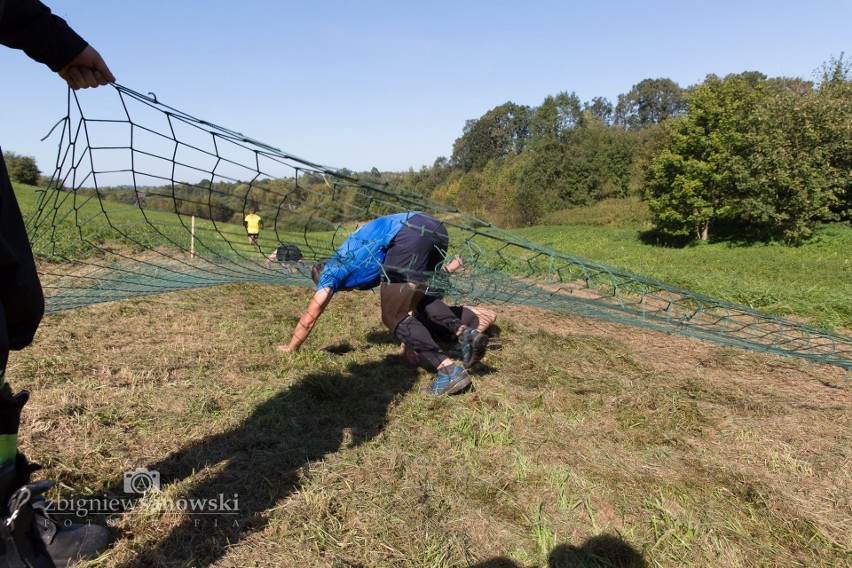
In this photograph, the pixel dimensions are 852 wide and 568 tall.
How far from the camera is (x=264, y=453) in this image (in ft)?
8.50

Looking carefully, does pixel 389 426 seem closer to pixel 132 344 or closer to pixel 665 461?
pixel 665 461

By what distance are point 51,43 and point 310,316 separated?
2562mm

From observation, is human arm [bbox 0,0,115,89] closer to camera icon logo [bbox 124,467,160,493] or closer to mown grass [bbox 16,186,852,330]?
mown grass [bbox 16,186,852,330]

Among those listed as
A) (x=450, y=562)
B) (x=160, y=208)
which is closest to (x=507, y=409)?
(x=450, y=562)

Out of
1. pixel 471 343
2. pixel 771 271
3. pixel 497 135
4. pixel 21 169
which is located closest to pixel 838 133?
pixel 771 271

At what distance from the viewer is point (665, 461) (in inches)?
106

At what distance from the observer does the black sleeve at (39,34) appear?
1417 millimetres

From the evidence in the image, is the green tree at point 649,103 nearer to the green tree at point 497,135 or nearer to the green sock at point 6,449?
the green tree at point 497,135

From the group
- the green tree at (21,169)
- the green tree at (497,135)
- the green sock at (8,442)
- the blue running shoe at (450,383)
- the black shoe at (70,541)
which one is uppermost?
the green tree at (497,135)

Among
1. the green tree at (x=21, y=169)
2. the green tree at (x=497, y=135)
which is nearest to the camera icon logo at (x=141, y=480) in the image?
the green tree at (x=21, y=169)

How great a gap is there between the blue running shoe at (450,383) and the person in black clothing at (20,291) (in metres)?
2.31

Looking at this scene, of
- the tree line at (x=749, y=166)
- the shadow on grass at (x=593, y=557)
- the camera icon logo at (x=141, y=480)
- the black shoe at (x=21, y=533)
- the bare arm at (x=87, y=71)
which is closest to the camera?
the black shoe at (x=21, y=533)

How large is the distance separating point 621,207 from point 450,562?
3551 centimetres

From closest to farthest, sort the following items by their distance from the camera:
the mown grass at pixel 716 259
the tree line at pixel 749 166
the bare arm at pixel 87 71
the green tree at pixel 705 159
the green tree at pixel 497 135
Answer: the bare arm at pixel 87 71 < the mown grass at pixel 716 259 < the tree line at pixel 749 166 < the green tree at pixel 705 159 < the green tree at pixel 497 135
